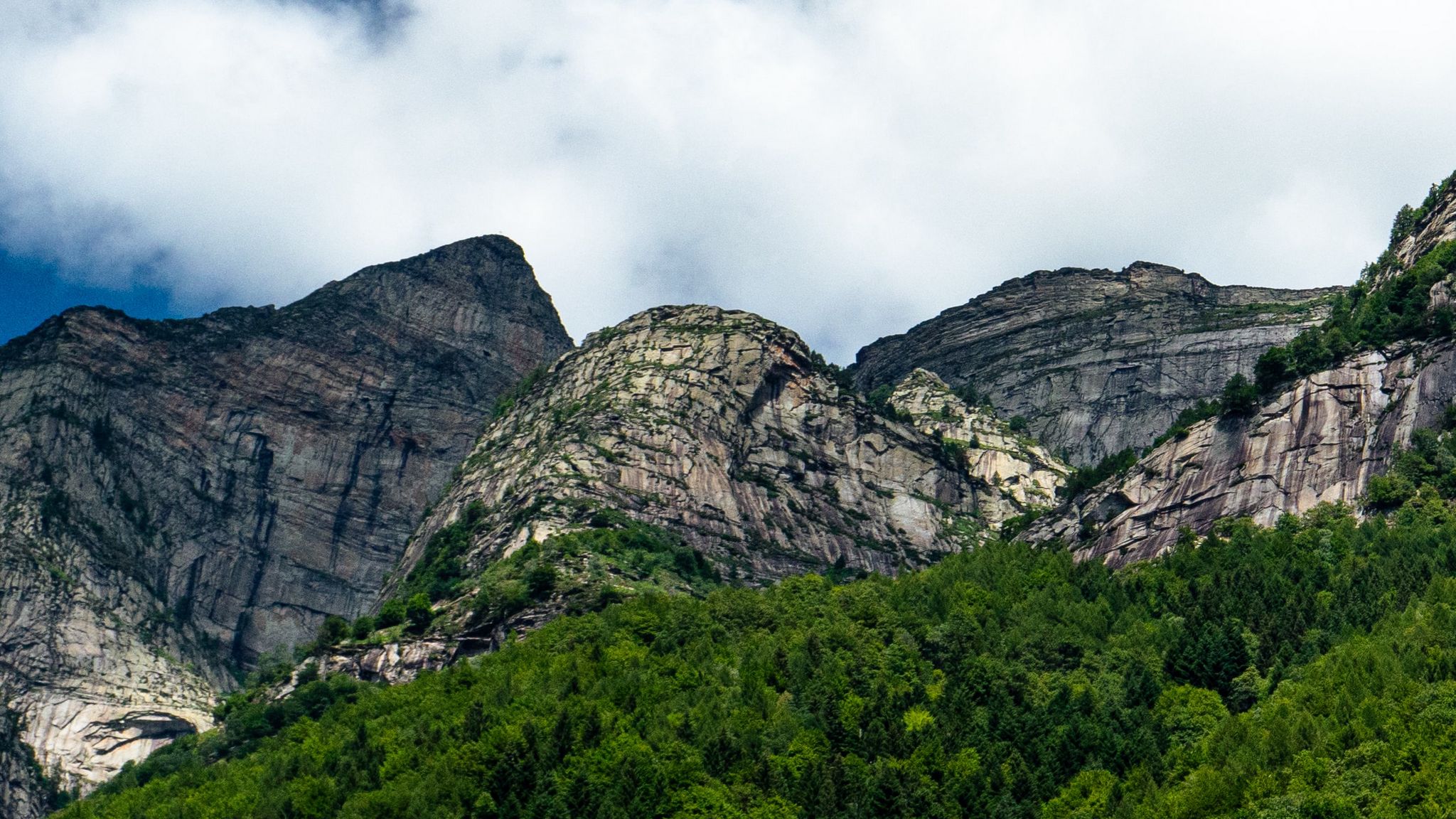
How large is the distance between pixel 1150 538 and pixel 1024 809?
58.0m

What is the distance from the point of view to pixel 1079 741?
119 meters

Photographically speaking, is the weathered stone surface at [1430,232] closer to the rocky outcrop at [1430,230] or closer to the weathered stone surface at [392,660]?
the rocky outcrop at [1430,230]

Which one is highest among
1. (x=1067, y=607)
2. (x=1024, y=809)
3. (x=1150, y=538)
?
(x=1150, y=538)

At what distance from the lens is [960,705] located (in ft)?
409

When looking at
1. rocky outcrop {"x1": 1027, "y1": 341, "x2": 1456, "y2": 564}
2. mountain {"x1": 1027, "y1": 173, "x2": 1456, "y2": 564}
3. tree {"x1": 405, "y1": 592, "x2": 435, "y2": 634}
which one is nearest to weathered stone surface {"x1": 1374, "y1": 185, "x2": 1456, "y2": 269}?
mountain {"x1": 1027, "y1": 173, "x2": 1456, "y2": 564}

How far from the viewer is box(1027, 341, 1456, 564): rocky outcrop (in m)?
160

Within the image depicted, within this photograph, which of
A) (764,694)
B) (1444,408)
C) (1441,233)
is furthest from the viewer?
(1441,233)

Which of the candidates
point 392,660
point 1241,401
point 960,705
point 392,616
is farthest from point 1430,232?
point 392,660

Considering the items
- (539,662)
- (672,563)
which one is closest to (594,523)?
(672,563)

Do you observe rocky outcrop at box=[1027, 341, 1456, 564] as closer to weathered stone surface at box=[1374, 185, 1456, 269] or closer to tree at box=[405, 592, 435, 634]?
weathered stone surface at box=[1374, 185, 1456, 269]

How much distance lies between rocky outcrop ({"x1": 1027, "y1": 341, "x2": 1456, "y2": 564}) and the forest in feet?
15.3

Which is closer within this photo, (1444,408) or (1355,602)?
(1355,602)

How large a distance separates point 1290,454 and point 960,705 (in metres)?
52.3

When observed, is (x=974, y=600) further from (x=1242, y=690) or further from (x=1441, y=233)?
(x=1441, y=233)
